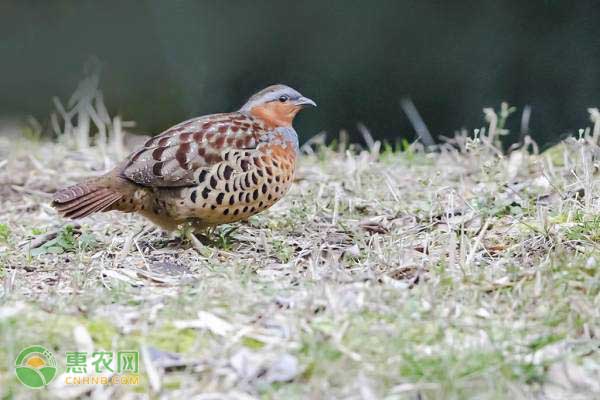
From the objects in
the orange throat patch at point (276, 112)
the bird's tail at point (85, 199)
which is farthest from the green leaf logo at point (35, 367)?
the orange throat patch at point (276, 112)

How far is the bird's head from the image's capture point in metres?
5.67

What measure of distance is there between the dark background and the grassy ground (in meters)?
2.33

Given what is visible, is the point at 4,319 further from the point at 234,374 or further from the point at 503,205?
the point at 503,205

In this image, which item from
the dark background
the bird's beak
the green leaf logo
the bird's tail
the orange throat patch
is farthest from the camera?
the dark background

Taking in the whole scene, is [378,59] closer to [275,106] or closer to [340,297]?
[275,106]

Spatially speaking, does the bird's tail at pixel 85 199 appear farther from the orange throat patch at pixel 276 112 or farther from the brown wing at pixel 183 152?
the orange throat patch at pixel 276 112

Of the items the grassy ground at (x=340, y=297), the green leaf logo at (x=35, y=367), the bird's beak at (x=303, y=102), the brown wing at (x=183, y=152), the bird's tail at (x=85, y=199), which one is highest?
the bird's beak at (x=303, y=102)

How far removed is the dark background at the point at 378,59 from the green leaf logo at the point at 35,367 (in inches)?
209

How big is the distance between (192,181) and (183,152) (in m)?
0.17

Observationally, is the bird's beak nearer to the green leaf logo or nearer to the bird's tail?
the bird's tail

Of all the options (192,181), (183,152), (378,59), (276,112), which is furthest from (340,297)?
(378,59)

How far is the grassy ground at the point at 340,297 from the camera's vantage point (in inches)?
133

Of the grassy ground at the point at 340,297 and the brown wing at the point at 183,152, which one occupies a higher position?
the brown wing at the point at 183,152

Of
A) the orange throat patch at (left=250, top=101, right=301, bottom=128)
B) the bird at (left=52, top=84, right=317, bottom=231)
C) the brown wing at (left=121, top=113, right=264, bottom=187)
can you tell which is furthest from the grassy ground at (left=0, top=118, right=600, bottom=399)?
the orange throat patch at (left=250, top=101, right=301, bottom=128)
